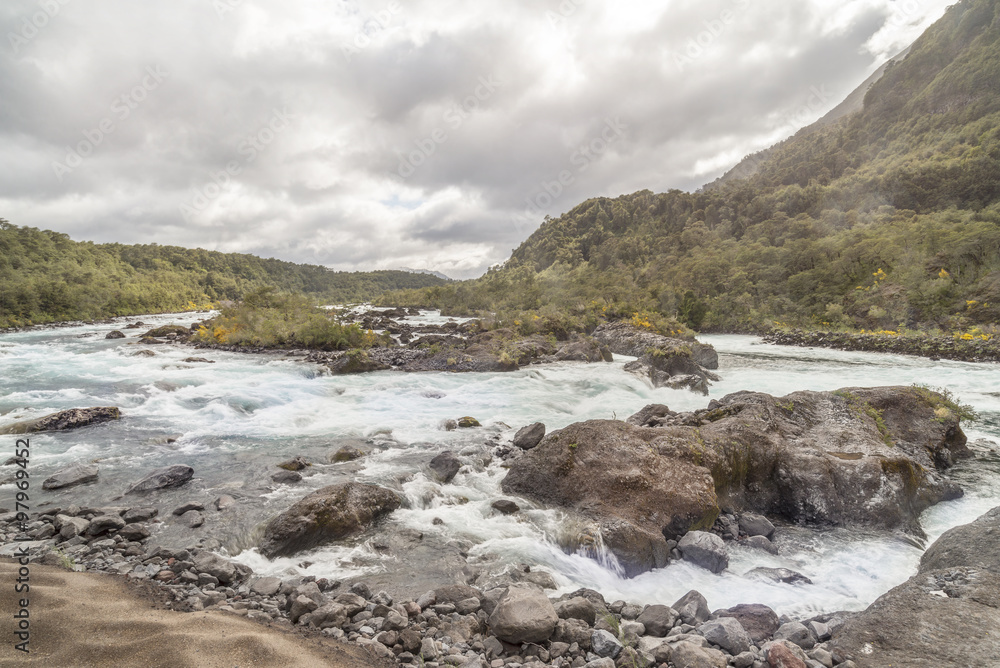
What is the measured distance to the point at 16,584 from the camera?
12.9 ft

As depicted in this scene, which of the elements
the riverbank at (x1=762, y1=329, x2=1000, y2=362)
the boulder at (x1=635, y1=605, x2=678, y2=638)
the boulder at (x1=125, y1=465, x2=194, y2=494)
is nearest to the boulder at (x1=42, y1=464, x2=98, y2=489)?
the boulder at (x1=125, y1=465, x2=194, y2=494)

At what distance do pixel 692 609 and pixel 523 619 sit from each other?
1893mm

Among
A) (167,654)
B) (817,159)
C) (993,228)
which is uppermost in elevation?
(817,159)

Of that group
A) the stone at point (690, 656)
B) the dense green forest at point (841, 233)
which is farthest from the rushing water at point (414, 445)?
the dense green forest at point (841, 233)

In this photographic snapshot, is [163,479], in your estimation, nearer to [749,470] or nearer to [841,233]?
[749,470]

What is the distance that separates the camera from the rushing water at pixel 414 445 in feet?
Answer: 17.9

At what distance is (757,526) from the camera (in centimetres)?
639

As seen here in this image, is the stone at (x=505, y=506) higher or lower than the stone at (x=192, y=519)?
lower

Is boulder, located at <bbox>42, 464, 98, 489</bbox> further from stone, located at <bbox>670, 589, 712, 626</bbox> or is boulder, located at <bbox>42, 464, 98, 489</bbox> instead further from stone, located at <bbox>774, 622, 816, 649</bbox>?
stone, located at <bbox>774, 622, 816, 649</bbox>

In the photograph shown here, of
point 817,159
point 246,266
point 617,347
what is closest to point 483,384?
point 617,347

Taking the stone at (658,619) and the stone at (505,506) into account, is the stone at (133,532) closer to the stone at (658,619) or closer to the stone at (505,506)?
the stone at (505,506)

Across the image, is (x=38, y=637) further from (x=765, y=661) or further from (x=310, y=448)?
(x=310, y=448)

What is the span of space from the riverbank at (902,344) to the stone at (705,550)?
23.2m

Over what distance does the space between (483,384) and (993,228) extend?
121 feet
